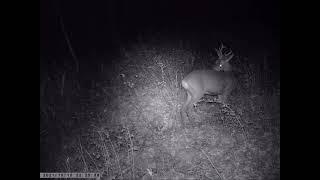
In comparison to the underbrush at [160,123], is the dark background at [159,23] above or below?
above

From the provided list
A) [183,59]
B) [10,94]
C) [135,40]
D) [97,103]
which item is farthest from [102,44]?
[10,94]

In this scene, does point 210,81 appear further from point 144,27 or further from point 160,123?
point 144,27

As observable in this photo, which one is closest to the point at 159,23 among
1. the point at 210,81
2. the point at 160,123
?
the point at 210,81

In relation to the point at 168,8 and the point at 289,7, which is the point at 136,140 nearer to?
the point at 168,8

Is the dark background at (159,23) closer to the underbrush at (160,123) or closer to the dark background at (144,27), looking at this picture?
the dark background at (144,27)

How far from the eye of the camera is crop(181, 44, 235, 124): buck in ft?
8.64

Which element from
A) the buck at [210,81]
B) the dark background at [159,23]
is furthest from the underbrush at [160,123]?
the dark background at [159,23]

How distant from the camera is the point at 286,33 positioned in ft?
8.79

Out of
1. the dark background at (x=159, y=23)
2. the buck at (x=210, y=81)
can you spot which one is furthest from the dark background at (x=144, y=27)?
the buck at (x=210, y=81)

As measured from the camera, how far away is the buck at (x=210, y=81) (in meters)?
2.63

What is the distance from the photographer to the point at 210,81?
2.63 metres

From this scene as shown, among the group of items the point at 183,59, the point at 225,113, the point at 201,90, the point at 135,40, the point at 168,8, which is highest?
the point at 168,8

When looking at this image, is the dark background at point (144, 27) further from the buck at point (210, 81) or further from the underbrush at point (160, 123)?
the buck at point (210, 81)

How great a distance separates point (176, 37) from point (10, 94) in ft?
4.84
